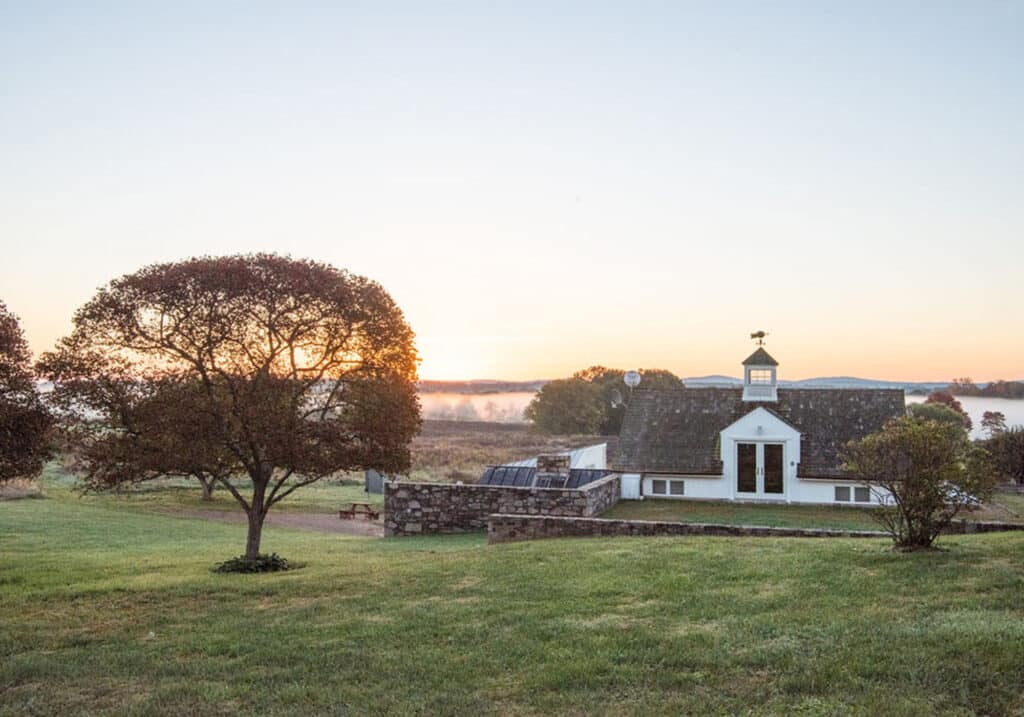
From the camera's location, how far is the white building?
89.2 ft

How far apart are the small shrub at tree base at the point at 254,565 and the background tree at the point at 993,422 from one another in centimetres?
4090

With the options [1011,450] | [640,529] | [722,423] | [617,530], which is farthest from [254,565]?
[1011,450]

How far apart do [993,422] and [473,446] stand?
133 feet

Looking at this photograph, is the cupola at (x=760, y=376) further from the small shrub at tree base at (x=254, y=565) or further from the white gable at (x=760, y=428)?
the small shrub at tree base at (x=254, y=565)

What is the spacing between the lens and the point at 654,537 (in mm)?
16109

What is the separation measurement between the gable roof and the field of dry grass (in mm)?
17175

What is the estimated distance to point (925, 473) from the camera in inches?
432

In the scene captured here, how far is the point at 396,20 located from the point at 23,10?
8.07 meters

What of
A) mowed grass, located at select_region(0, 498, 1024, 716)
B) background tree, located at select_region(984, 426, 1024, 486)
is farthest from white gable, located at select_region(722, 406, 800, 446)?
mowed grass, located at select_region(0, 498, 1024, 716)

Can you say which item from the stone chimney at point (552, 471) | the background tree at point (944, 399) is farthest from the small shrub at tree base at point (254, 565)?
the background tree at point (944, 399)

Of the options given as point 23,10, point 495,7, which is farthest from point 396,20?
point 23,10

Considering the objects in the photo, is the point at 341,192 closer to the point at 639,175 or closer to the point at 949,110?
the point at 639,175

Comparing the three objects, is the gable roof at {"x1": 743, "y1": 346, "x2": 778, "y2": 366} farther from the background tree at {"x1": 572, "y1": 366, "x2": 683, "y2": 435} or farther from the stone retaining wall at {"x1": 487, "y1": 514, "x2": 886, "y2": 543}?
the background tree at {"x1": 572, "y1": 366, "x2": 683, "y2": 435}

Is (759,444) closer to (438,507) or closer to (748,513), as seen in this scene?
(748,513)
